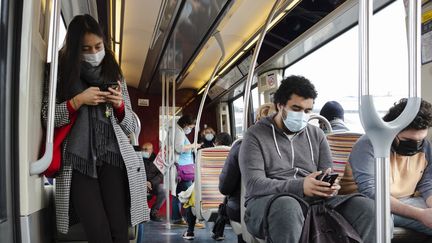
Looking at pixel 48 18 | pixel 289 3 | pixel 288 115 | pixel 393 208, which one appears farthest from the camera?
pixel 289 3

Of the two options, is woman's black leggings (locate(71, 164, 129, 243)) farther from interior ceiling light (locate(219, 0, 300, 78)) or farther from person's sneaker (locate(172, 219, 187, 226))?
person's sneaker (locate(172, 219, 187, 226))

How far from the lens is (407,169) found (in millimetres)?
2045

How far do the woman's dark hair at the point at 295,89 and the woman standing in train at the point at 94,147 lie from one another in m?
0.87

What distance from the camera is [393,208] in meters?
1.92

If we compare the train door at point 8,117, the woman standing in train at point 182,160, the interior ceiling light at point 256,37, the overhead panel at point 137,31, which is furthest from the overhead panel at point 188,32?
the train door at point 8,117

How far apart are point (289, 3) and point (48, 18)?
108 inches

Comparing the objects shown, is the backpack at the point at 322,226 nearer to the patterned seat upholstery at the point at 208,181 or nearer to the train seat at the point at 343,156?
the train seat at the point at 343,156

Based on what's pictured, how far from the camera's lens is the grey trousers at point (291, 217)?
1.66 metres

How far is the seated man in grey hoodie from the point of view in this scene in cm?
174

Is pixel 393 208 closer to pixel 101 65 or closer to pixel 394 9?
pixel 101 65

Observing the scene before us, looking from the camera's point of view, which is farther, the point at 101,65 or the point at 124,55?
the point at 124,55

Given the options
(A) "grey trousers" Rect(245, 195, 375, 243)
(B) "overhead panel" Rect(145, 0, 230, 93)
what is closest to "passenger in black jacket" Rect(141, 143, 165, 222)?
(B) "overhead panel" Rect(145, 0, 230, 93)

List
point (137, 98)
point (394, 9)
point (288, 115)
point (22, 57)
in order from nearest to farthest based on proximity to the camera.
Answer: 1. point (22, 57)
2. point (288, 115)
3. point (394, 9)
4. point (137, 98)

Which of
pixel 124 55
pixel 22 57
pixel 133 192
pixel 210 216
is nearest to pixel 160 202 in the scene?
pixel 124 55
